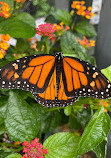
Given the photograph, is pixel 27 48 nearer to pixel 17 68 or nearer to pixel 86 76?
pixel 17 68

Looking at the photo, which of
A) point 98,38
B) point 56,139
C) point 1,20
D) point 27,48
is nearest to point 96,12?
point 98,38

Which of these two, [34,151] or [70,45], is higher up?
[70,45]

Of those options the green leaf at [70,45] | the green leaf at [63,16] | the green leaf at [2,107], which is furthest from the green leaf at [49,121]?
the green leaf at [63,16]

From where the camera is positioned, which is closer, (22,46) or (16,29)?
(16,29)

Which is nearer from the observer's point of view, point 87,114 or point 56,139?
point 56,139

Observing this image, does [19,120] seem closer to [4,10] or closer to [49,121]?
[49,121]

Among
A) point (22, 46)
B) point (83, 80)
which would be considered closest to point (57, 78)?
point (83, 80)

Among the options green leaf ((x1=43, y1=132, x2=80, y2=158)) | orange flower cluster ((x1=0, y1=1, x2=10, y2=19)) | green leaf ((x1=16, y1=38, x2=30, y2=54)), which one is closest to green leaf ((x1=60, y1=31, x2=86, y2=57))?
green leaf ((x1=16, y1=38, x2=30, y2=54))
